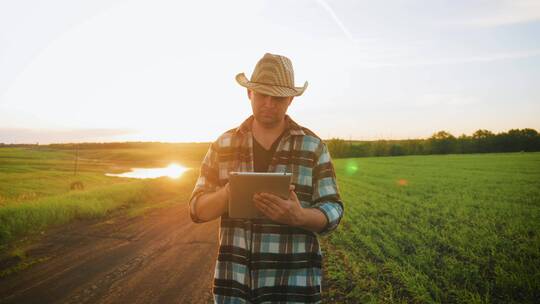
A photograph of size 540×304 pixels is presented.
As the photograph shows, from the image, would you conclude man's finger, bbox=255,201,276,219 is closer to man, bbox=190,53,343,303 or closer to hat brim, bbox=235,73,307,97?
man, bbox=190,53,343,303

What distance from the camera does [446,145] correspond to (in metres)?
87.2

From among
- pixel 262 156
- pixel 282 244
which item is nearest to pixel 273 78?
pixel 262 156

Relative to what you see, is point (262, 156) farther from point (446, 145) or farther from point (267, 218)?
point (446, 145)

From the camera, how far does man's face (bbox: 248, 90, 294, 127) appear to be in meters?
2.12

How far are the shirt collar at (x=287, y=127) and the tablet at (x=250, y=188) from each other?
0.50 metres

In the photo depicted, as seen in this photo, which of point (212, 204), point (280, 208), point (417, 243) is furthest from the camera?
point (417, 243)

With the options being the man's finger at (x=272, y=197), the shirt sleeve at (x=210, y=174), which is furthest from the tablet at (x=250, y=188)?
the shirt sleeve at (x=210, y=174)

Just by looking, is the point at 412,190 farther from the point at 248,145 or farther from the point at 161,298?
the point at 248,145

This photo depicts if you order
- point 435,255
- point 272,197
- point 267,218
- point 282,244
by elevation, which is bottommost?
point 435,255

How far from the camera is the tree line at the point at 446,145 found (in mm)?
81625

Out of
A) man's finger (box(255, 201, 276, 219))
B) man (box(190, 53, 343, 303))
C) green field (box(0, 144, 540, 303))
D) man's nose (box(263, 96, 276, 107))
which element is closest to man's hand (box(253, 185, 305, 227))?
man's finger (box(255, 201, 276, 219))

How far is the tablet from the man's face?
1.57ft

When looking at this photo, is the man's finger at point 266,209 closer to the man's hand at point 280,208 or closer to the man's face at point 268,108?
the man's hand at point 280,208

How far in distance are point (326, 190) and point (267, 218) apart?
1.30 feet
